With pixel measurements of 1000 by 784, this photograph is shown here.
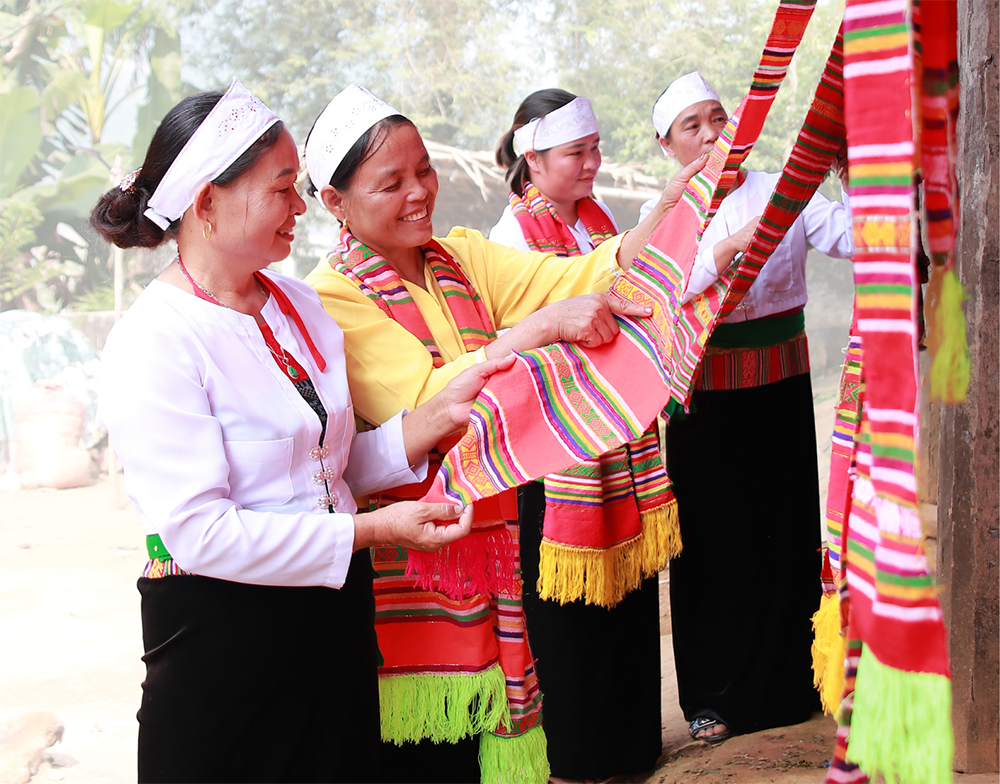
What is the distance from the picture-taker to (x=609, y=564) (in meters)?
2.48

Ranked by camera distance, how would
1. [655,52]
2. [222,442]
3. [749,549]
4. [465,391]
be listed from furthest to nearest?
[655,52] < [749,549] < [465,391] < [222,442]

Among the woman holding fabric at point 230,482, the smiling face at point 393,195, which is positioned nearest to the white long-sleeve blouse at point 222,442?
the woman holding fabric at point 230,482

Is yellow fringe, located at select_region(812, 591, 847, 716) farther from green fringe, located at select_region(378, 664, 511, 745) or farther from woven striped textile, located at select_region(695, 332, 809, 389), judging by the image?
woven striped textile, located at select_region(695, 332, 809, 389)

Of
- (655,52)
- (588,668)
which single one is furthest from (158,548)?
(655,52)

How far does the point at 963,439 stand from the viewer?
6.74 feet

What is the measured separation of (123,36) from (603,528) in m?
8.70

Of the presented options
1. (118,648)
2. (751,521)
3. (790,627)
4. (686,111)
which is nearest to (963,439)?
(751,521)

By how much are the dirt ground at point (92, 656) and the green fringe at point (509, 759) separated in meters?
1.04

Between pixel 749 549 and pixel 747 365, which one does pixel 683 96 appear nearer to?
pixel 747 365

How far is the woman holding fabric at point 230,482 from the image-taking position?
1362mm

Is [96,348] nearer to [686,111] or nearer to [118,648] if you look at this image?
[118,648]

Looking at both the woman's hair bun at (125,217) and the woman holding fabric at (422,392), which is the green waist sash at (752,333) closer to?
the woman holding fabric at (422,392)

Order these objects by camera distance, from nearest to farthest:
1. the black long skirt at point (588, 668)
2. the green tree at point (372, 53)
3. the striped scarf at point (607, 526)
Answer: the striped scarf at point (607, 526) < the black long skirt at point (588, 668) < the green tree at point (372, 53)

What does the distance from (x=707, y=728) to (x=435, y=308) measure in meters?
1.85
